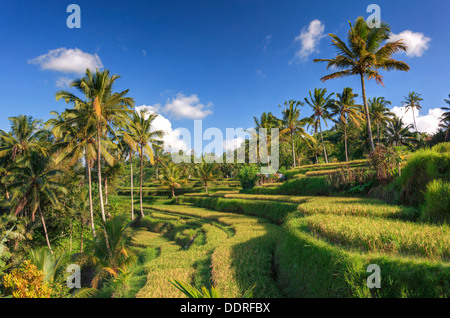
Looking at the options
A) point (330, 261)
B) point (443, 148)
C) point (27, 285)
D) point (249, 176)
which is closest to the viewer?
point (330, 261)

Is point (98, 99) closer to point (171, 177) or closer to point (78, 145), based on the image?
point (78, 145)

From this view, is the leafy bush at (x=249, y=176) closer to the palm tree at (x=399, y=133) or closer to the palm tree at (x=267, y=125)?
the palm tree at (x=267, y=125)

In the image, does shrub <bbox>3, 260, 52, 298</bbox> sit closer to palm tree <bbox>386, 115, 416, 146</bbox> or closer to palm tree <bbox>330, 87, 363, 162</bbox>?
palm tree <bbox>330, 87, 363, 162</bbox>

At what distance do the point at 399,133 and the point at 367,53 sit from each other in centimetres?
3179

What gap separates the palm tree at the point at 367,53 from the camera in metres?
14.3

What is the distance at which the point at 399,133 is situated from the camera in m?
38.2

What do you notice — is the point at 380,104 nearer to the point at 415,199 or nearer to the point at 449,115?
the point at 449,115

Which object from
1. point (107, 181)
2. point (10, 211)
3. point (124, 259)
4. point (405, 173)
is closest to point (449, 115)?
point (405, 173)

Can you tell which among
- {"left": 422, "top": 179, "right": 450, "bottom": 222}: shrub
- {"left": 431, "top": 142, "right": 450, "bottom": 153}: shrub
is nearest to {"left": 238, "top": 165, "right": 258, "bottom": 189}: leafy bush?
{"left": 431, "top": 142, "right": 450, "bottom": 153}: shrub

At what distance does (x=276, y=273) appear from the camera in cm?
656

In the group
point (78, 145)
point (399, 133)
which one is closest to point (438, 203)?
point (78, 145)

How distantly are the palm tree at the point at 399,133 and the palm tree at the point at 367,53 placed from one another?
2798 centimetres

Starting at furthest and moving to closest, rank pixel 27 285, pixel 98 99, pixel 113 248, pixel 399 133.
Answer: pixel 399 133, pixel 98 99, pixel 113 248, pixel 27 285
